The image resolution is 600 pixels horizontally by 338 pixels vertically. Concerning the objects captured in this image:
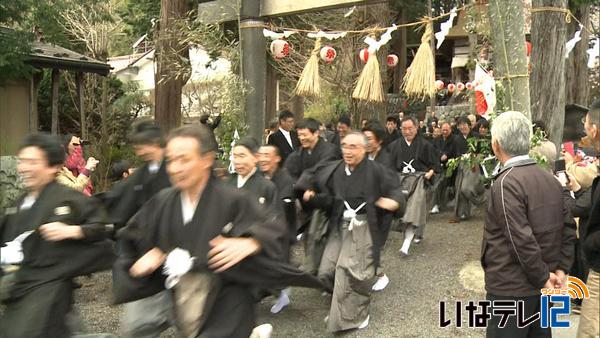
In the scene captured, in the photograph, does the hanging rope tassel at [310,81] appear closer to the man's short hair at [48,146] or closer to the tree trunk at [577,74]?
the man's short hair at [48,146]

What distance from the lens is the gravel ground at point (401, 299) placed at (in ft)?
19.2

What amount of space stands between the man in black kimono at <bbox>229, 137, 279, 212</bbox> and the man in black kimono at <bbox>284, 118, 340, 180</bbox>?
1.56 m

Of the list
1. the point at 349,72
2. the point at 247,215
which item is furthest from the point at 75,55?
the point at 247,215

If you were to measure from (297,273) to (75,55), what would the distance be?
518 inches

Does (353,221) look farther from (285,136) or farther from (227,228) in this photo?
(285,136)

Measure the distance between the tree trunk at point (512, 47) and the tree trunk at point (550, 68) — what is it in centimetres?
210

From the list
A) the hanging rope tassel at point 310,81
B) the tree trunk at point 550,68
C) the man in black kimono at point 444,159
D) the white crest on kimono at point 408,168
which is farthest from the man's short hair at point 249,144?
the man in black kimono at point 444,159

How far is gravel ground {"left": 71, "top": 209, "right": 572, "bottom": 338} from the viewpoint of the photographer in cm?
585

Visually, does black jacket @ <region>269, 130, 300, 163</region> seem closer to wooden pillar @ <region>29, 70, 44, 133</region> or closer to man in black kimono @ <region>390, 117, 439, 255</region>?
man in black kimono @ <region>390, 117, 439, 255</region>

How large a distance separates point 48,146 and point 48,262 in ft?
2.32

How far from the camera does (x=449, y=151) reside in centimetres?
1093

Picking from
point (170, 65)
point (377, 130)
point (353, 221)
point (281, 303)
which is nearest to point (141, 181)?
point (353, 221)

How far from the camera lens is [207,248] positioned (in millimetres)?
3033

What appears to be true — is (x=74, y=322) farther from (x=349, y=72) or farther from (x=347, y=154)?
(x=349, y=72)
